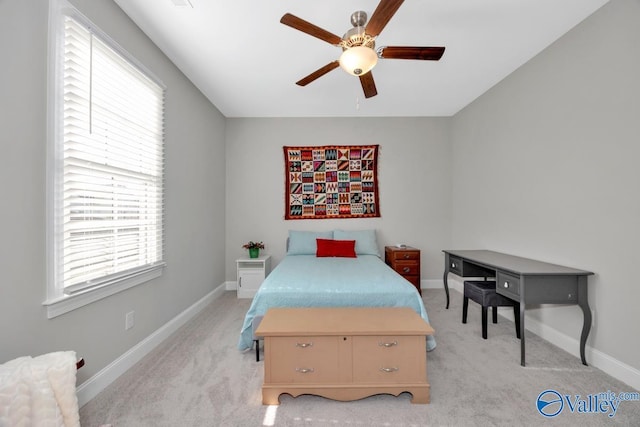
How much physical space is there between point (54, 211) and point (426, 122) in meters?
4.43

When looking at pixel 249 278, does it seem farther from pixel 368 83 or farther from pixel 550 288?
pixel 550 288

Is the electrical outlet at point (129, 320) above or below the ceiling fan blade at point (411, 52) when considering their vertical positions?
below

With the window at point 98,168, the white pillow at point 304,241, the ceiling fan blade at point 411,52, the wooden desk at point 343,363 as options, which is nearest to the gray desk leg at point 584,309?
the wooden desk at point 343,363

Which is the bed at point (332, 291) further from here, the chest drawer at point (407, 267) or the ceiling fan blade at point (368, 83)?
the ceiling fan blade at point (368, 83)

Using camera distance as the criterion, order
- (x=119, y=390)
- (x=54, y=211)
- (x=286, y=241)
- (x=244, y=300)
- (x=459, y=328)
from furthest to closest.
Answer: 1. (x=286, y=241)
2. (x=244, y=300)
3. (x=459, y=328)
4. (x=119, y=390)
5. (x=54, y=211)

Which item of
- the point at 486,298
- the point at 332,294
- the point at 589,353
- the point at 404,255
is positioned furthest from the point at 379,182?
the point at 589,353

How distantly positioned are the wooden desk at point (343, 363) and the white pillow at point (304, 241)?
220 centimetres

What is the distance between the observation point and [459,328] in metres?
2.79

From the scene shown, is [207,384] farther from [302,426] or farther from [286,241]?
[286,241]

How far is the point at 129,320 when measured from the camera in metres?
2.10

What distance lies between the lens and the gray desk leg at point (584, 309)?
204 cm

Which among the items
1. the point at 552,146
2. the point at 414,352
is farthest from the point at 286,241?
the point at 552,146

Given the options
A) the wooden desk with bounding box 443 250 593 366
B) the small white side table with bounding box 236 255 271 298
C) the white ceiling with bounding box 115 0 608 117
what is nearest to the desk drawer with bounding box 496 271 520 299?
the wooden desk with bounding box 443 250 593 366

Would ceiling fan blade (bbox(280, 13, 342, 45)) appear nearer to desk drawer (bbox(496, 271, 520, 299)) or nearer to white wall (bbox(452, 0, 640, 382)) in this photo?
white wall (bbox(452, 0, 640, 382))
